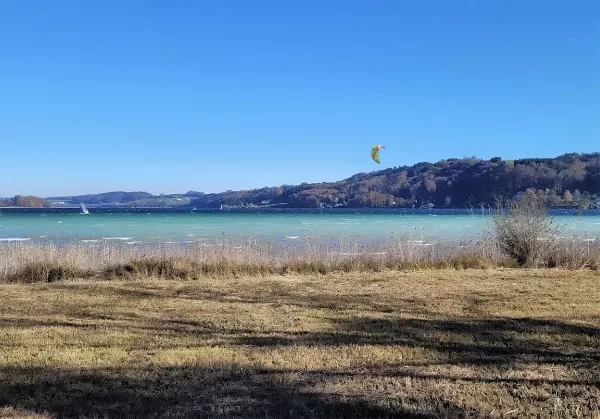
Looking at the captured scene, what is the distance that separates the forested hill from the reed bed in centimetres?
2658

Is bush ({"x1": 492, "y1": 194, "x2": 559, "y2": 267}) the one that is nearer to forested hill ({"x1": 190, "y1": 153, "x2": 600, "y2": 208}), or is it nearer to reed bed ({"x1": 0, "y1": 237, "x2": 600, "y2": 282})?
reed bed ({"x1": 0, "y1": 237, "x2": 600, "y2": 282})

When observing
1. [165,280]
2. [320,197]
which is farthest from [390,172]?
[165,280]

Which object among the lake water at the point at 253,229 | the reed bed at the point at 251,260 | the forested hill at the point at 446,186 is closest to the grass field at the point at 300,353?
the reed bed at the point at 251,260

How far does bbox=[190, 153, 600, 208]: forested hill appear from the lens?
70.0 m

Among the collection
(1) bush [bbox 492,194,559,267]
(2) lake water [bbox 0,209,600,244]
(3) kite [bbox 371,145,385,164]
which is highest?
(3) kite [bbox 371,145,385,164]

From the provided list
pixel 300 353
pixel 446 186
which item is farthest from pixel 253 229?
pixel 446 186

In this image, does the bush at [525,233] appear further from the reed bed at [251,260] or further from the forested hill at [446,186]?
the forested hill at [446,186]

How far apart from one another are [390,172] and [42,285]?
366 feet

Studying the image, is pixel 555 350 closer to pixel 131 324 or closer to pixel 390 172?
pixel 131 324

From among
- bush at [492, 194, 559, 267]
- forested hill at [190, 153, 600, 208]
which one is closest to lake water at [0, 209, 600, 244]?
bush at [492, 194, 559, 267]

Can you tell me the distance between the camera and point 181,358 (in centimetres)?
544

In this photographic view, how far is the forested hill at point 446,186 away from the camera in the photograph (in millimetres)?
70000

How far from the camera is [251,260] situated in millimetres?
14078

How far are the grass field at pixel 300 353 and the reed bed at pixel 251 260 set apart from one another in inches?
106
